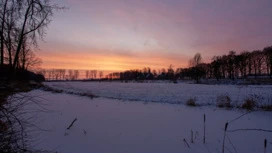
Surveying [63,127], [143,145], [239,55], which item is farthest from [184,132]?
[239,55]

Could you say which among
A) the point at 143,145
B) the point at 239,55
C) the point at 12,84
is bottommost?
the point at 143,145

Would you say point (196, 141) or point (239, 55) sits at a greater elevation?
point (239, 55)

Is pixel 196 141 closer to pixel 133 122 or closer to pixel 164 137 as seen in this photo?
pixel 164 137

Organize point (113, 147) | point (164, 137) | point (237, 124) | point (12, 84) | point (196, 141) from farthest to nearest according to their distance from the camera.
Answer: point (237, 124) → point (164, 137) → point (196, 141) → point (113, 147) → point (12, 84)

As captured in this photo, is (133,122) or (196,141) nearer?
(196,141)

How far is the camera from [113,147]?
5113 millimetres

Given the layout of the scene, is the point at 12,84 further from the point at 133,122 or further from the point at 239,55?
the point at 239,55

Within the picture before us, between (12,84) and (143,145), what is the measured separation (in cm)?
423

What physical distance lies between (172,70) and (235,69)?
47.1 m

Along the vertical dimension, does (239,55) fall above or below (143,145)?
above

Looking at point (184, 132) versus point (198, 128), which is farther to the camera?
point (198, 128)

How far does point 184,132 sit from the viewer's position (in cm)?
641

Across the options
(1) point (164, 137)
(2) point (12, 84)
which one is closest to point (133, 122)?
(1) point (164, 137)

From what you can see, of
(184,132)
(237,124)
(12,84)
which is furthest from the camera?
(237,124)
